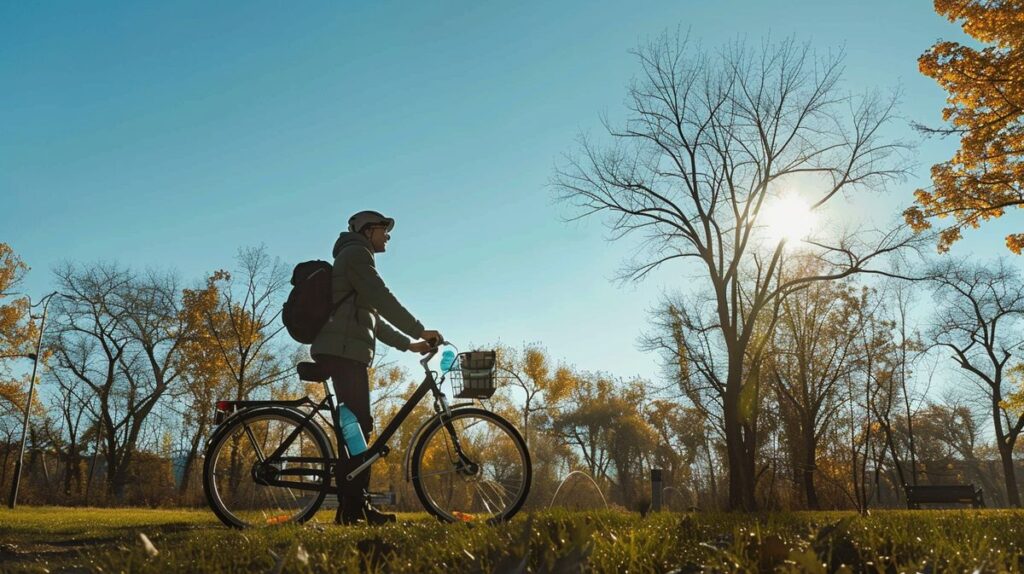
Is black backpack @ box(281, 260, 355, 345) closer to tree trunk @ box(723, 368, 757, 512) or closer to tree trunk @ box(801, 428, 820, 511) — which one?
tree trunk @ box(723, 368, 757, 512)

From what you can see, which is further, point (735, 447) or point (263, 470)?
point (735, 447)

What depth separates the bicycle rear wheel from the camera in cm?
519

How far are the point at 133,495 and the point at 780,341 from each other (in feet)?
89.3

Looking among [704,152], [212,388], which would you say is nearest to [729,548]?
[704,152]

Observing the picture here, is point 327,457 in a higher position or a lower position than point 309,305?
lower

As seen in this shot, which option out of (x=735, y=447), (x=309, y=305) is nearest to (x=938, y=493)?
(x=735, y=447)

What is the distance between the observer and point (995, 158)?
13141 millimetres

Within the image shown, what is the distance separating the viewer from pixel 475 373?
5.18m

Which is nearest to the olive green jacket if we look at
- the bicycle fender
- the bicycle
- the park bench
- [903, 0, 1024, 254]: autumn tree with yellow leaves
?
the bicycle

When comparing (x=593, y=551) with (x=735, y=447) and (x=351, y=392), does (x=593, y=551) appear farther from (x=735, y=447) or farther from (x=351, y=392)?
(x=735, y=447)

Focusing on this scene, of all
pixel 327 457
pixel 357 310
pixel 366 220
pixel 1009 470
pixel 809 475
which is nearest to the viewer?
pixel 327 457

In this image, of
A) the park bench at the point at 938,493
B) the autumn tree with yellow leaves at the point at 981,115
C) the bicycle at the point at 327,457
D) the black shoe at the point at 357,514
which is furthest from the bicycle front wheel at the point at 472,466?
the park bench at the point at 938,493

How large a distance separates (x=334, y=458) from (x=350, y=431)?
22 centimetres

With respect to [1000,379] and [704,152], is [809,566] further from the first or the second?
[1000,379]
